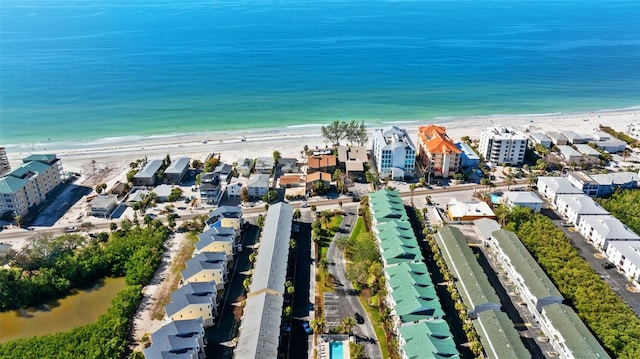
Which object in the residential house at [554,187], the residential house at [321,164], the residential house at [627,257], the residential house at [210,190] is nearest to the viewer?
the residential house at [627,257]

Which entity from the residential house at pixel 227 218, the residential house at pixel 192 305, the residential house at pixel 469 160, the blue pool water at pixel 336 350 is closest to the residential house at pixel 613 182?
the residential house at pixel 469 160

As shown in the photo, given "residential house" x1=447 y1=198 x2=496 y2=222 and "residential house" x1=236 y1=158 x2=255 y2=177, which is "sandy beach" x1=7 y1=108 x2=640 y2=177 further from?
"residential house" x1=447 y1=198 x2=496 y2=222

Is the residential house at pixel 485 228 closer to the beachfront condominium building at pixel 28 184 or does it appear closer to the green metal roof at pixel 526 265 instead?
the green metal roof at pixel 526 265

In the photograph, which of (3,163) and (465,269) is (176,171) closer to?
(3,163)

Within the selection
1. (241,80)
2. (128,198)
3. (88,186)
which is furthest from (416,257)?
(241,80)

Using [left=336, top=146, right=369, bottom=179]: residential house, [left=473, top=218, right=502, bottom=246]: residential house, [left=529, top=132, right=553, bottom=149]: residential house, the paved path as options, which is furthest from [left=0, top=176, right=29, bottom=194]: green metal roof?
[left=529, top=132, right=553, bottom=149]: residential house

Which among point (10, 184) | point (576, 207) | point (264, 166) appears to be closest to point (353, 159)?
point (264, 166)
